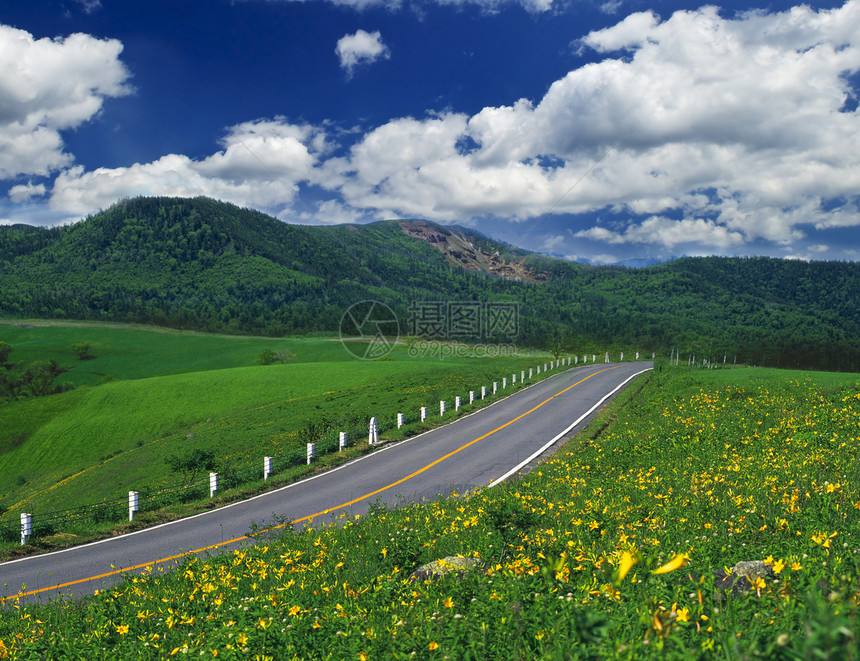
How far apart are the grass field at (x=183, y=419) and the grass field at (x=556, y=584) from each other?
14.3 metres

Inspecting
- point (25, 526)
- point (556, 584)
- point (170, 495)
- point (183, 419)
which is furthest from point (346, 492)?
point (183, 419)

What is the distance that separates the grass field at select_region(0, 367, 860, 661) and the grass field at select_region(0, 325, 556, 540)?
1432 centimetres

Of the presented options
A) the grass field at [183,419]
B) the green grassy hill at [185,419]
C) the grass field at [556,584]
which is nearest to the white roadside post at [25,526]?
the grass field at [183,419]

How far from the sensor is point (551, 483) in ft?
39.3

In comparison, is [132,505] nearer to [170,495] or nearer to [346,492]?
[170,495]

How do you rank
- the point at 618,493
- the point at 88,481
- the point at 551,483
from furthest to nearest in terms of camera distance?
1. the point at 88,481
2. the point at 551,483
3. the point at 618,493

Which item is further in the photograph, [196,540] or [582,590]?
[196,540]

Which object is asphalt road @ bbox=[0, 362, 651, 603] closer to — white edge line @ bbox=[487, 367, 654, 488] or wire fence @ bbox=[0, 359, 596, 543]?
white edge line @ bbox=[487, 367, 654, 488]

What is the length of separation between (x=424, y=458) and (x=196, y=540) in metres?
9.09

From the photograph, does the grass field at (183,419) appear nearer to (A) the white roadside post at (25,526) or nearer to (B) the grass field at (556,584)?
(A) the white roadside post at (25,526)

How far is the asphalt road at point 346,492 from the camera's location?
12.1 metres

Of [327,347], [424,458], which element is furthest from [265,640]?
[327,347]

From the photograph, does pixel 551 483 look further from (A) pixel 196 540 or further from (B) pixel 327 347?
(B) pixel 327 347

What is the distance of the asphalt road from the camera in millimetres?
12148
